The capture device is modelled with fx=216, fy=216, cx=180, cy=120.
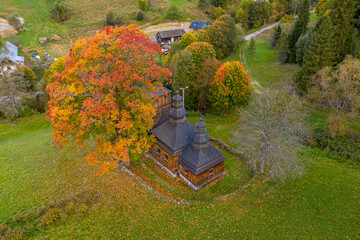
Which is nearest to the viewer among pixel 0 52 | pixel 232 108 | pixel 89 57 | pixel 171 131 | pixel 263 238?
pixel 263 238

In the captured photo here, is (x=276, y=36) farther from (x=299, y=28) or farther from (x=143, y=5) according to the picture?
(x=143, y=5)

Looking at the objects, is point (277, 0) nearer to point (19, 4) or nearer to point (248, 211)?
point (248, 211)

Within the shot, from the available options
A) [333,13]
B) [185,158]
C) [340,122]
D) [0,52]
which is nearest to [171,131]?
[185,158]

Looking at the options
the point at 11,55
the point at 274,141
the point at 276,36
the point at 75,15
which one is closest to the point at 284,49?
the point at 276,36

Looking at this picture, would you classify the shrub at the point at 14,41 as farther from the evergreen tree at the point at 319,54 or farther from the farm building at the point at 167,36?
the evergreen tree at the point at 319,54

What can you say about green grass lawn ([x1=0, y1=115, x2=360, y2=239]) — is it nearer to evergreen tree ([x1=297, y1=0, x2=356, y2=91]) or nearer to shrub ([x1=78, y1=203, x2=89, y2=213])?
shrub ([x1=78, y1=203, x2=89, y2=213])

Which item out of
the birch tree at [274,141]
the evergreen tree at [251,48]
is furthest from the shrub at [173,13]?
the birch tree at [274,141]
